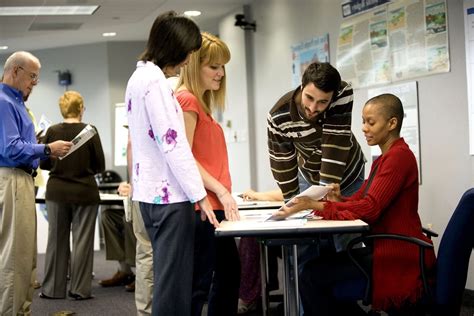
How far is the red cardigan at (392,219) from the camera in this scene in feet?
8.72

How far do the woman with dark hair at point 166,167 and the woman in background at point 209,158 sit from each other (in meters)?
0.20

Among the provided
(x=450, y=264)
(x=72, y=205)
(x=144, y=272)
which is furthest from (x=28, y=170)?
(x=450, y=264)

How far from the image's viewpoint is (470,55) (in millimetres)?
4289

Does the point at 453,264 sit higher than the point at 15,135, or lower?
lower

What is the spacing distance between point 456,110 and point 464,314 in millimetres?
1249

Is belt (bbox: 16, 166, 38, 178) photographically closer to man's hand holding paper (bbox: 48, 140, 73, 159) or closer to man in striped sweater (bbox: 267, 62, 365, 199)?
man's hand holding paper (bbox: 48, 140, 73, 159)

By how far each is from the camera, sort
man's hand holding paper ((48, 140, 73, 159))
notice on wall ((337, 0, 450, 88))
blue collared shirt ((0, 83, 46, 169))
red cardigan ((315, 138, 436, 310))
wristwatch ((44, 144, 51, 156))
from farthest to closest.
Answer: notice on wall ((337, 0, 450, 88)) < man's hand holding paper ((48, 140, 73, 159)) < wristwatch ((44, 144, 51, 156)) < blue collared shirt ((0, 83, 46, 169)) < red cardigan ((315, 138, 436, 310))

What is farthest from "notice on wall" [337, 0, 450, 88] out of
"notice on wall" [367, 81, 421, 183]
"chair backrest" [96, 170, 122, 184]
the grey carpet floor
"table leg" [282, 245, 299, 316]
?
"chair backrest" [96, 170, 122, 184]

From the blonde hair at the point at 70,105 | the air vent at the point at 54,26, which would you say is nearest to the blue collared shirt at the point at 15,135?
the blonde hair at the point at 70,105

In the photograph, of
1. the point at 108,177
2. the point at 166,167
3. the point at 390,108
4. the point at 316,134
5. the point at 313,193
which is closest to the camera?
the point at 166,167

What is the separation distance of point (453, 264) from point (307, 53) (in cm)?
407

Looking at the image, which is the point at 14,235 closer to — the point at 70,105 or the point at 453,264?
the point at 70,105

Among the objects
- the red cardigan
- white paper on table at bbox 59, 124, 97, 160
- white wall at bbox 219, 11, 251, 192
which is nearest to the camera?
the red cardigan

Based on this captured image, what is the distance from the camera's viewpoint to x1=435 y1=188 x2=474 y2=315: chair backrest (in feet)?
8.51
